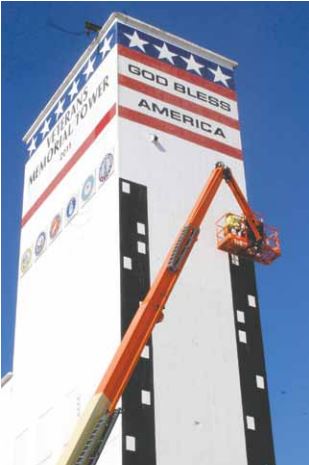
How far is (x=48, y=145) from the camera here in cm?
4412

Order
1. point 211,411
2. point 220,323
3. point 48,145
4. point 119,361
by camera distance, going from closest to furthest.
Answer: point 119,361 < point 211,411 < point 220,323 < point 48,145

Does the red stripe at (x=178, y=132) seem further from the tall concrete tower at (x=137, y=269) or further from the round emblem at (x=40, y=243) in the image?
the round emblem at (x=40, y=243)

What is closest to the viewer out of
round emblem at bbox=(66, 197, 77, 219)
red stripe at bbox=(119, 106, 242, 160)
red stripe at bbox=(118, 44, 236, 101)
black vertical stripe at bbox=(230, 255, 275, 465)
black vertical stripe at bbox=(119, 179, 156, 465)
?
black vertical stripe at bbox=(119, 179, 156, 465)

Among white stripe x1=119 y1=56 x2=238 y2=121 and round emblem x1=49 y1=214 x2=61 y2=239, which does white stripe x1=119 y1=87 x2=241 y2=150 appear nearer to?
white stripe x1=119 y1=56 x2=238 y2=121

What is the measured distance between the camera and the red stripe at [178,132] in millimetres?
37812

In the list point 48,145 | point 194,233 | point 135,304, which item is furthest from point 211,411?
point 48,145

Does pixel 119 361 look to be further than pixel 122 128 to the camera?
No

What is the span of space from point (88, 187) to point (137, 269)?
6061mm

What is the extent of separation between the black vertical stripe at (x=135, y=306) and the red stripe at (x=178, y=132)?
355 centimetres

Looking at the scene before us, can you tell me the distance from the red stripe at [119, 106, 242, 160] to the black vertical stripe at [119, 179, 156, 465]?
355 centimetres

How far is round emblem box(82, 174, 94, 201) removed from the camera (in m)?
38.0

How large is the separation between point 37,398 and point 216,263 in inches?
388

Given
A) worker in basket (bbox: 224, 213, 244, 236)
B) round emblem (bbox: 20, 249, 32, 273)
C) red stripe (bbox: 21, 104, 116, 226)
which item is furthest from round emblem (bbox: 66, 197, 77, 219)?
worker in basket (bbox: 224, 213, 244, 236)

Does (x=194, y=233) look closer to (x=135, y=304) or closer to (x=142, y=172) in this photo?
(x=135, y=304)
